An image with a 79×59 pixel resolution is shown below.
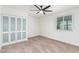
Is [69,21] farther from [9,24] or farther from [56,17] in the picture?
[9,24]

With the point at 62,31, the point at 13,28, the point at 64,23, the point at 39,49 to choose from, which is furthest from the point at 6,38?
the point at 64,23

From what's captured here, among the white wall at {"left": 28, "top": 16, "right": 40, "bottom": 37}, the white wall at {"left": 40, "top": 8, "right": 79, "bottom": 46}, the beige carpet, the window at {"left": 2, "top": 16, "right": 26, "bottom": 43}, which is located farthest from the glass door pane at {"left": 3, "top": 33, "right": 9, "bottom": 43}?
the white wall at {"left": 40, "top": 8, "right": 79, "bottom": 46}

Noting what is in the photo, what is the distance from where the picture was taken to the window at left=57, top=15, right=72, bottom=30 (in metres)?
4.56

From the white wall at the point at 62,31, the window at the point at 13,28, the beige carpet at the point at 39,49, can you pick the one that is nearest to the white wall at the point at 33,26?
the white wall at the point at 62,31

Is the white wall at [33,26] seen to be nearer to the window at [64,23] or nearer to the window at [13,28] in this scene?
the window at [13,28]

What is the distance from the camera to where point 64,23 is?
4977mm

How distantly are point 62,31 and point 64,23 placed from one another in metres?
0.59

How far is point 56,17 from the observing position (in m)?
5.76

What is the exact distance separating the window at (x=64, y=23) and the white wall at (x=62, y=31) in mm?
254

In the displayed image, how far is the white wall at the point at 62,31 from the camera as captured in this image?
13.7 feet

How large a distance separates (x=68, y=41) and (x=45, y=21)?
3358mm

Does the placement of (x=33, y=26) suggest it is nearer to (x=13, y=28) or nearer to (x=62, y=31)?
(x=13, y=28)

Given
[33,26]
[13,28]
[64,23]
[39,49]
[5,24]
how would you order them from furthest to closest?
1. [33,26]
2. [64,23]
3. [13,28]
4. [5,24]
5. [39,49]
